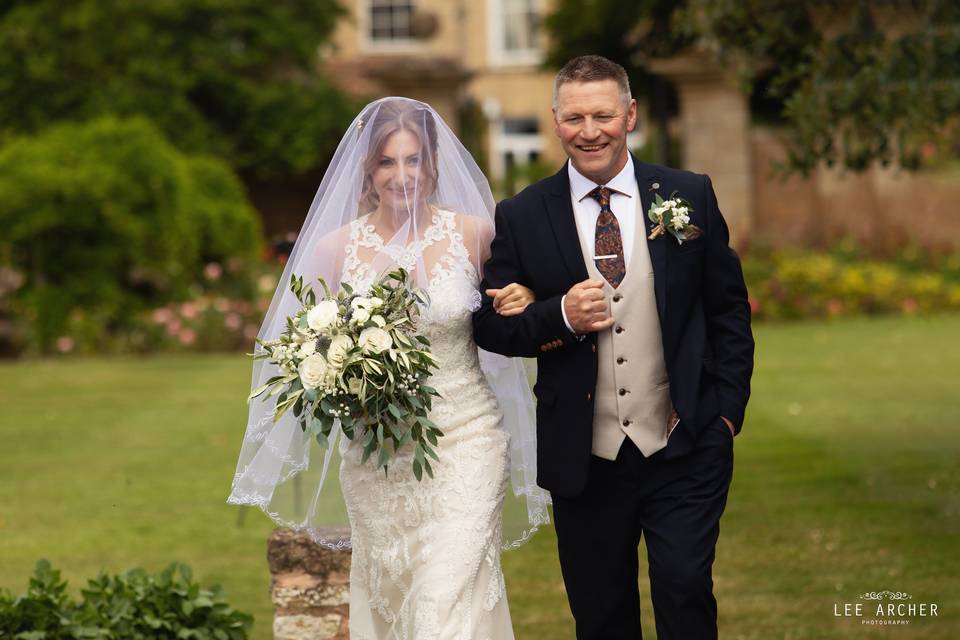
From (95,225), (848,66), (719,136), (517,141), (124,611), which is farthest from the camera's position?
(517,141)

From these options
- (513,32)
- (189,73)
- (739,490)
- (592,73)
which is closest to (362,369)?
(592,73)

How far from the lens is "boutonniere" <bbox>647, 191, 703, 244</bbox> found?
490 cm

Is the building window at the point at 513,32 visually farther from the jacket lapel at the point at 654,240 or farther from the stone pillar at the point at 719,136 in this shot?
the jacket lapel at the point at 654,240

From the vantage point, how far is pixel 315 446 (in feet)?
19.7

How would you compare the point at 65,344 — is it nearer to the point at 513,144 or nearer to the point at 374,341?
the point at 374,341

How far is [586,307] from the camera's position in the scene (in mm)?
4797

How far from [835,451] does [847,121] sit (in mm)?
2875

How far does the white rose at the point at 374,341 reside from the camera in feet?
16.2

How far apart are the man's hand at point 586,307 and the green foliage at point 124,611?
2201mm

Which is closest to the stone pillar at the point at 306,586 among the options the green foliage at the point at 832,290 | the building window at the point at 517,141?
the green foliage at the point at 832,290

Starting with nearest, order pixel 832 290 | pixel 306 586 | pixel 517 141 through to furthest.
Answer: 1. pixel 306 586
2. pixel 832 290
3. pixel 517 141

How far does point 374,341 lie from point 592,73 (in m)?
1.13

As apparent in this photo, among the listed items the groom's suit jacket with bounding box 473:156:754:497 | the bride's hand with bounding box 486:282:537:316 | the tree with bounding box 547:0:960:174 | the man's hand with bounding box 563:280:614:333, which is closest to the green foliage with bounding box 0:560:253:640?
the groom's suit jacket with bounding box 473:156:754:497

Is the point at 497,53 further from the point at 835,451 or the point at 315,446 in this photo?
the point at 315,446
